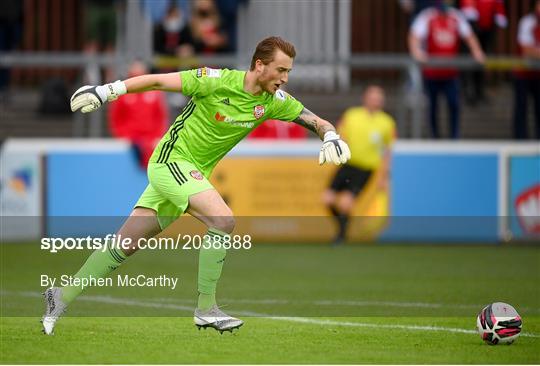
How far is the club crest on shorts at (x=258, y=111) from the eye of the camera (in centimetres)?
1000

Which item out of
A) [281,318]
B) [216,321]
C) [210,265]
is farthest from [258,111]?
[281,318]

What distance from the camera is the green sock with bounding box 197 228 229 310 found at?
9.65 m

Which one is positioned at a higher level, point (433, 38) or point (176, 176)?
point (433, 38)

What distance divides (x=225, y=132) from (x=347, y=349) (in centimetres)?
191

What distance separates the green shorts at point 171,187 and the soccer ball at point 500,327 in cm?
221

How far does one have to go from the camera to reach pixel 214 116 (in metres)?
9.94

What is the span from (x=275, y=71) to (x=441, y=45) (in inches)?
440

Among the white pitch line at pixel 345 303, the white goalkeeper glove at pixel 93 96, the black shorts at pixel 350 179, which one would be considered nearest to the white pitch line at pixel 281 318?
the white pitch line at pixel 345 303

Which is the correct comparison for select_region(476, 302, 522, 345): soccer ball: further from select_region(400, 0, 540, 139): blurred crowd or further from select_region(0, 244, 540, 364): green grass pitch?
select_region(400, 0, 540, 139): blurred crowd

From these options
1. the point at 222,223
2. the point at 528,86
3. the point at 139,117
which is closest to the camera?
the point at 222,223

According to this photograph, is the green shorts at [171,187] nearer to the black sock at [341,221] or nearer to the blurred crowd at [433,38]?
the black sock at [341,221]

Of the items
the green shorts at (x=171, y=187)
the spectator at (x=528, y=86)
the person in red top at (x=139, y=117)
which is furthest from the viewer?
the spectator at (x=528, y=86)

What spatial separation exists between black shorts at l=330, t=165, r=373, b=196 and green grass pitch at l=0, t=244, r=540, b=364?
88 centimetres

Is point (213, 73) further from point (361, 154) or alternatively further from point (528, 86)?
point (528, 86)
